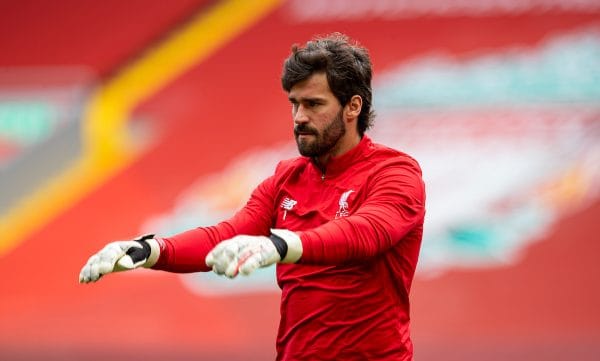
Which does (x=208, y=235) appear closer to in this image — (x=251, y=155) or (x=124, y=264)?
(x=124, y=264)

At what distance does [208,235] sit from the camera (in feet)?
10.1

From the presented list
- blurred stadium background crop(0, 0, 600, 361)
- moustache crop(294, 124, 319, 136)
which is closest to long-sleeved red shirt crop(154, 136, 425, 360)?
moustache crop(294, 124, 319, 136)

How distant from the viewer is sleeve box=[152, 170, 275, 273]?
3.00 metres

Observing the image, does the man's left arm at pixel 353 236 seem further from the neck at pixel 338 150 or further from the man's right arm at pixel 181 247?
the man's right arm at pixel 181 247

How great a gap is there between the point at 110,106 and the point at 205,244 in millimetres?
3057

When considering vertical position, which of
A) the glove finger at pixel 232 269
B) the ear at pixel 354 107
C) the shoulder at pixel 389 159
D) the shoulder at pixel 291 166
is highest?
the ear at pixel 354 107

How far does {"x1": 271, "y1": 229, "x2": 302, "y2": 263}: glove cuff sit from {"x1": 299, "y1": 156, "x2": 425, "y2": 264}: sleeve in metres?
0.02

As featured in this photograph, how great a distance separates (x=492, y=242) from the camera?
229 inches

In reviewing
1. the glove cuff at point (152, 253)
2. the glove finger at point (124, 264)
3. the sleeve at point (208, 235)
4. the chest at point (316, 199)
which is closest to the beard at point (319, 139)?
the chest at point (316, 199)

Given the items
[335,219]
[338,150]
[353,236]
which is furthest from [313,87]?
[353,236]

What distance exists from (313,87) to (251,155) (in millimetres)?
2909

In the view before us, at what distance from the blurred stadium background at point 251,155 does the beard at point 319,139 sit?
277cm

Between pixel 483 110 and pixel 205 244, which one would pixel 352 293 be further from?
pixel 483 110

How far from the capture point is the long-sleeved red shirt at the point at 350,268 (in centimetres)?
293
